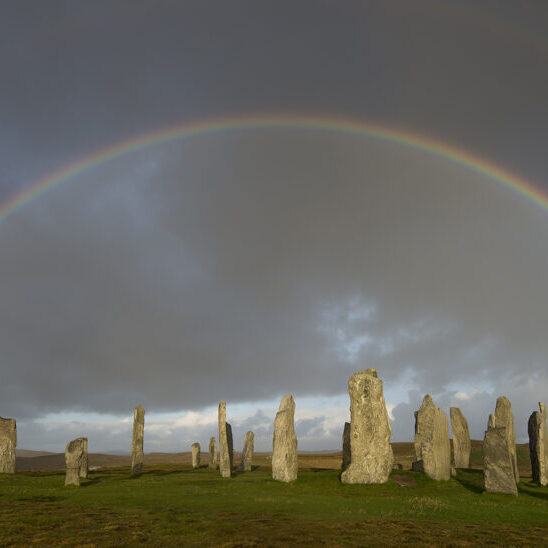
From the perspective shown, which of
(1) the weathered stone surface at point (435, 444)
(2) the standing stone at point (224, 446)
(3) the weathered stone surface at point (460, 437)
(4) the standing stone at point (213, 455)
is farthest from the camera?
(4) the standing stone at point (213, 455)

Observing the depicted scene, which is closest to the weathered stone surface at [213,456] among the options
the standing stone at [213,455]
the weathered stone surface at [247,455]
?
the standing stone at [213,455]

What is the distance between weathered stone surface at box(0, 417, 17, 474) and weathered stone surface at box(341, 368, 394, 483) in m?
26.2

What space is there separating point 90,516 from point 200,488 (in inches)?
417

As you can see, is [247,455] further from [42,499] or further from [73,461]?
[42,499]

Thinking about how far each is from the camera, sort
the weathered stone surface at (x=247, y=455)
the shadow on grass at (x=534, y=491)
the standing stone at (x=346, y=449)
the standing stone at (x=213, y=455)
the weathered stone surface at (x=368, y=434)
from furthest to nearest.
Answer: the standing stone at (x=213, y=455) → the weathered stone surface at (x=247, y=455) → the standing stone at (x=346, y=449) → the weathered stone surface at (x=368, y=434) → the shadow on grass at (x=534, y=491)

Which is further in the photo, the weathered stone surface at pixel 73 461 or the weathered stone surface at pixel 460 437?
the weathered stone surface at pixel 460 437

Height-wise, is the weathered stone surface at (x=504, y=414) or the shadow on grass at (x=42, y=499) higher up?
the weathered stone surface at (x=504, y=414)

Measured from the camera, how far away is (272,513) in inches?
717

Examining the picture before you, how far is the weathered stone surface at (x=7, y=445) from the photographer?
3634 centimetres

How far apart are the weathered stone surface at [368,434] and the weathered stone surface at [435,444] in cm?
270

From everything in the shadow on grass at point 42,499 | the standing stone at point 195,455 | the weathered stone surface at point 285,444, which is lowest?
the standing stone at point 195,455

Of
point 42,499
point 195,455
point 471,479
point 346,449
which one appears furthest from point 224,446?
point 471,479

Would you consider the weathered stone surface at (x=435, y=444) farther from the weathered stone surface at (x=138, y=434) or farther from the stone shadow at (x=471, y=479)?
the weathered stone surface at (x=138, y=434)

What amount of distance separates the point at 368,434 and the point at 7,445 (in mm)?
28114
